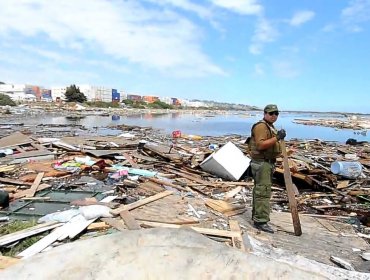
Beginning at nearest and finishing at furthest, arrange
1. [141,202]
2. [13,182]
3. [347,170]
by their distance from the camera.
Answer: [141,202] → [13,182] → [347,170]

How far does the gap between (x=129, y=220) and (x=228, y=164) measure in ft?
15.1

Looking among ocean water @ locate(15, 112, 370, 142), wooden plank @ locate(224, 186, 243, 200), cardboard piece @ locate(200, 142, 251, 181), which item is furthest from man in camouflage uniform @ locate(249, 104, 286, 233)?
ocean water @ locate(15, 112, 370, 142)

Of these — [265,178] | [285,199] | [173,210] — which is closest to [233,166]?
[285,199]

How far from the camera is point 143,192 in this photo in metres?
7.49

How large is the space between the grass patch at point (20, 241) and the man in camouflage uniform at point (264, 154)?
3.22 meters

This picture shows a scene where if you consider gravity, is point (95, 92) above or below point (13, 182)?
above

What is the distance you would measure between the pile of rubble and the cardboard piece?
0.09 ft

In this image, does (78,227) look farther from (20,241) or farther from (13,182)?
(13,182)

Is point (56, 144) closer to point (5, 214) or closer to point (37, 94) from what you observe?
point (5, 214)

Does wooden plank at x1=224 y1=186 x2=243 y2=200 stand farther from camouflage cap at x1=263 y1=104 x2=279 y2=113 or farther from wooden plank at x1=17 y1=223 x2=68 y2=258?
wooden plank at x1=17 y1=223 x2=68 y2=258

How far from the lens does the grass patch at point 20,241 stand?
4370 mm

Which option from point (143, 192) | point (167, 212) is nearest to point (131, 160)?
point (143, 192)

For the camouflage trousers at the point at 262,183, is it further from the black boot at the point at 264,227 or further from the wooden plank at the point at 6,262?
the wooden plank at the point at 6,262

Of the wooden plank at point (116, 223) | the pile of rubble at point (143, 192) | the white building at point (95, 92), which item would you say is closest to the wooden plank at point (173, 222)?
the pile of rubble at point (143, 192)
